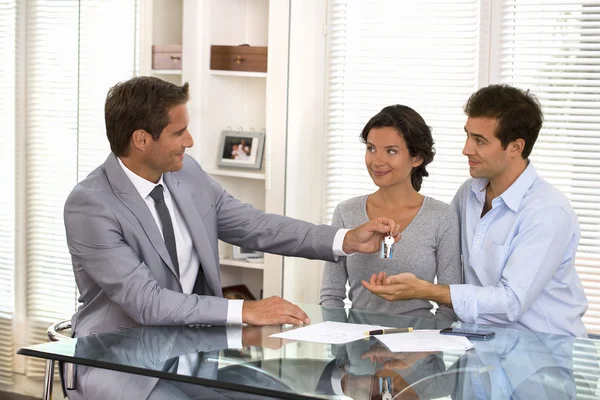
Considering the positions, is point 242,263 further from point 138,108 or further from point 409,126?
point 138,108

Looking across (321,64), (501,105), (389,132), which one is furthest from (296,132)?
(501,105)

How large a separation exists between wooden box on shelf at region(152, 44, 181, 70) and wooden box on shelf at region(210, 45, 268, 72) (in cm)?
17

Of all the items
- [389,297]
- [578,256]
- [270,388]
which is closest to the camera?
[270,388]

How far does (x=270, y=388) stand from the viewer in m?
1.69

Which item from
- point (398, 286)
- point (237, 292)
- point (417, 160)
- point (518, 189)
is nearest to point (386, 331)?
point (398, 286)

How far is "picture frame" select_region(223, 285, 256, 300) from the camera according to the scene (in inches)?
164

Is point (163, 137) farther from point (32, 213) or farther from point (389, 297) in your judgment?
point (32, 213)

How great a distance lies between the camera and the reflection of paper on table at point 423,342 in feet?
6.65

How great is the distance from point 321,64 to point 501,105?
1.54 metres

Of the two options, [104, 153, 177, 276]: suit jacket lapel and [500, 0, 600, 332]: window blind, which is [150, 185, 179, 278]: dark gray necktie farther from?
[500, 0, 600, 332]: window blind

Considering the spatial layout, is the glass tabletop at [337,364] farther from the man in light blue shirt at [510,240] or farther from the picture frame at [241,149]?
the picture frame at [241,149]

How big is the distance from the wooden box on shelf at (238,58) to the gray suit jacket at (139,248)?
1.37 metres

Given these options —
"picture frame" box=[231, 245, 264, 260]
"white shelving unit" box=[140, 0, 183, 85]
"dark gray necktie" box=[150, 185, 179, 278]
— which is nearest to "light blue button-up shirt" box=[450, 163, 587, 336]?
"dark gray necktie" box=[150, 185, 179, 278]

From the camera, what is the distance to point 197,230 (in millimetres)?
2619
